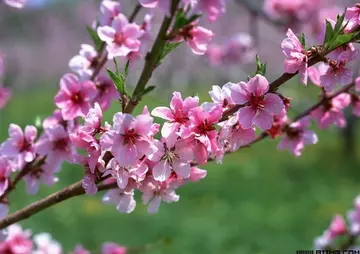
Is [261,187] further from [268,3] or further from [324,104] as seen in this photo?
[324,104]

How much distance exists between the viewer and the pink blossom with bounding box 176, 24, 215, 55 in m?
1.10

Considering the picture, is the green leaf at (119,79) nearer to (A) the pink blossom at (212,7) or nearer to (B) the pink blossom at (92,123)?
(B) the pink blossom at (92,123)

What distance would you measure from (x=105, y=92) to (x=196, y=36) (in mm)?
265

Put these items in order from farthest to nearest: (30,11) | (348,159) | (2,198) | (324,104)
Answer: (30,11)
(348,159)
(324,104)
(2,198)

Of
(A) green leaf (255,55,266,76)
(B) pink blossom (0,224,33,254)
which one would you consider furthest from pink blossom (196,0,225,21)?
(B) pink blossom (0,224,33,254)

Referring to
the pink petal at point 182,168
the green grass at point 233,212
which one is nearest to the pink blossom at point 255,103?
the pink petal at point 182,168

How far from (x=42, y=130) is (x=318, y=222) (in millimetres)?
4575

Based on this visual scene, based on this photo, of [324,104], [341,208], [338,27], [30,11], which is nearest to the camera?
[338,27]

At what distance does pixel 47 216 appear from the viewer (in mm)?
5238

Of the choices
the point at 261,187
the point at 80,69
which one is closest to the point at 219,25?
the point at 261,187

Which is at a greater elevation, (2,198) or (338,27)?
(338,27)

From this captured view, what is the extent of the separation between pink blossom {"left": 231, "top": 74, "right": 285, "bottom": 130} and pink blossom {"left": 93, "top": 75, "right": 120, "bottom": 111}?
1.38 ft

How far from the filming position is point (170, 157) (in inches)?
34.8

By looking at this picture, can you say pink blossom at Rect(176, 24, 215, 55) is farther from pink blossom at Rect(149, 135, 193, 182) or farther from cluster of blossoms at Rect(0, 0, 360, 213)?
pink blossom at Rect(149, 135, 193, 182)
